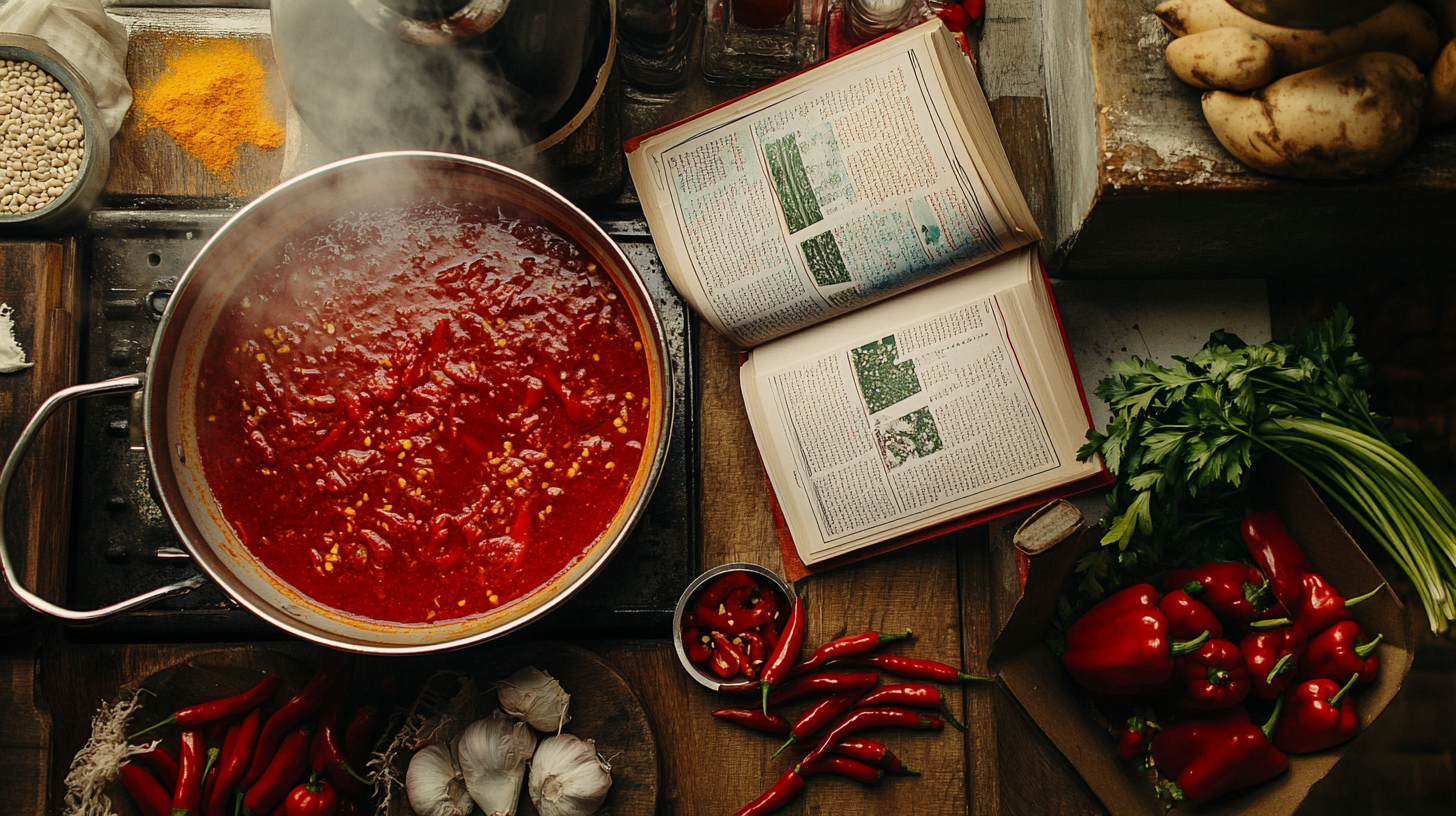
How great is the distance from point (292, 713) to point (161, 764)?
30cm

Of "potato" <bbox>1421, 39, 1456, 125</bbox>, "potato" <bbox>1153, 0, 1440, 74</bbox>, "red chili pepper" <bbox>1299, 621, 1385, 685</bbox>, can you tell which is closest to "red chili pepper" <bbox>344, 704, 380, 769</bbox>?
"red chili pepper" <bbox>1299, 621, 1385, 685</bbox>

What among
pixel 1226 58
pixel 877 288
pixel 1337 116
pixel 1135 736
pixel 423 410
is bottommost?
pixel 1135 736

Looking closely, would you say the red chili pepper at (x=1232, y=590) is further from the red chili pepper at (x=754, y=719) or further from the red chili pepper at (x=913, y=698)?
the red chili pepper at (x=754, y=719)

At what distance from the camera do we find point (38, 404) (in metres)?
1.90

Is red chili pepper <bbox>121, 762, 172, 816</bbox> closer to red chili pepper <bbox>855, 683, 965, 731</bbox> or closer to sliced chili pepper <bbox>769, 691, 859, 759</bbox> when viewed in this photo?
sliced chili pepper <bbox>769, 691, 859, 759</bbox>

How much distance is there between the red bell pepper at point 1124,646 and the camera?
179 cm

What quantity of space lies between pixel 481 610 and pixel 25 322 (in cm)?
129

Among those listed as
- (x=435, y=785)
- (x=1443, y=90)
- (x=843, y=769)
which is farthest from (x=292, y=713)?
(x=1443, y=90)

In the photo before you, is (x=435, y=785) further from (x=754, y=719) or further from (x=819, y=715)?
(x=819, y=715)

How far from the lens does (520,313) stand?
1.83m

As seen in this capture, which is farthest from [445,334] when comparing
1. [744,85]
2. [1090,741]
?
[1090,741]

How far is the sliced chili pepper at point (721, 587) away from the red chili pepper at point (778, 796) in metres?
0.45

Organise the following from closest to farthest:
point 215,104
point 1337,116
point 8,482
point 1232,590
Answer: point 1337,116 → point 8,482 → point 1232,590 → point 215,104

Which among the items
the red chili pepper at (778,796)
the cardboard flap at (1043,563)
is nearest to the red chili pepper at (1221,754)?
the cardboard flap at (1043,563)
